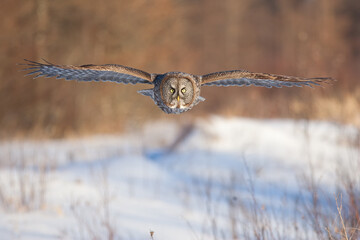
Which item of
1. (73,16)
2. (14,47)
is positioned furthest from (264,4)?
(14,47)

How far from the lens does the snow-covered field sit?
3.68m

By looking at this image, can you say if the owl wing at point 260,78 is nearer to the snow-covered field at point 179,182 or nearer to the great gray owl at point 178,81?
the great gray owl at point 178,81

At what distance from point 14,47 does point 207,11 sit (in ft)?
47.8

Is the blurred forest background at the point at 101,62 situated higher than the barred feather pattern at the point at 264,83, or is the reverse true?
the blurred forest background at the point at 101,62

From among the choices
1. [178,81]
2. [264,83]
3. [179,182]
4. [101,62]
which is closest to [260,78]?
[264,83]

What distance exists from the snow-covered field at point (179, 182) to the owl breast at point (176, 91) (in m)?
0.56

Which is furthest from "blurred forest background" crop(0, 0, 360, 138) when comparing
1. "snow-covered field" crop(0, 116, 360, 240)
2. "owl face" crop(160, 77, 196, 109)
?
"owl face" crop(160, 77, 196, 109)

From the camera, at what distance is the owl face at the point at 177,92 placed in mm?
2025

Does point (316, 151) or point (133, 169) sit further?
point (316, 151)

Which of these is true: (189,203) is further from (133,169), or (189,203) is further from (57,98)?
(57,98)

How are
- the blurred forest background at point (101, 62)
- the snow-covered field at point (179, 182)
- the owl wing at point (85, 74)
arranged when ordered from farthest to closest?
the blurred forest background at point (101, 62) < the snow-covered field at point (179, 182) < the owl wing at point (85, 74)

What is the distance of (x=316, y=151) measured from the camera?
6.82m

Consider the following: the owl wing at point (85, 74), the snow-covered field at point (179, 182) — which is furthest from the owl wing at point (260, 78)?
the snow-covered field at point (179, 182)

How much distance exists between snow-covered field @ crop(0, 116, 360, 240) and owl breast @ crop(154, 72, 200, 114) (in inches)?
21.9
